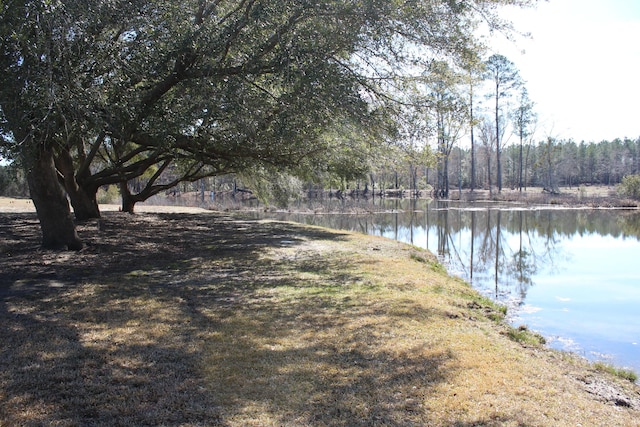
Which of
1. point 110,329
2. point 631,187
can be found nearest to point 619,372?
point 110,329

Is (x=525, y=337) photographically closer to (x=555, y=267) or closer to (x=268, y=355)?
(x=268, y=355)

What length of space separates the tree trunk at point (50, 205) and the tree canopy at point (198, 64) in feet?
0.08

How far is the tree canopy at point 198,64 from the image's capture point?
650cm

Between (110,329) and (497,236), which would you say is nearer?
(110,329)

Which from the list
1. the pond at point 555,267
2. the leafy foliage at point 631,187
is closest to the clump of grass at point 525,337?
the pond at point 555,267

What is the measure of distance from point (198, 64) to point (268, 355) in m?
5.86

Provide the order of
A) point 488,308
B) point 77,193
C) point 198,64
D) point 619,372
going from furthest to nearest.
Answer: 1. point 77,193
2. point 198,64
3. point 488,308
4. point 619,372

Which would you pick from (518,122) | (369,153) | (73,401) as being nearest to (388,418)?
(73,401)

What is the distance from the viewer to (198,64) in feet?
27.9

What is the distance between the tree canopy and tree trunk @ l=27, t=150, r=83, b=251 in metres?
0.03

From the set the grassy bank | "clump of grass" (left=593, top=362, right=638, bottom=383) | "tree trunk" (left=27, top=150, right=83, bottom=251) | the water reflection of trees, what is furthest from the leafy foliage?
→ "tree trunk" (left=27, top=150, right=83, bottom=251)

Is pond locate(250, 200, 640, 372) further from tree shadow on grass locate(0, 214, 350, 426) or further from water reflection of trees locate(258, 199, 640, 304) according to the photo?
tree shadow on grass locate(0, 214, 350, 426)

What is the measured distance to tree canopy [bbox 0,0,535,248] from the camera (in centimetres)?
650

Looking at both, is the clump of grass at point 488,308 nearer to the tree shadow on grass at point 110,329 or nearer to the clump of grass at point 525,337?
the clump of grass at point 525,337
